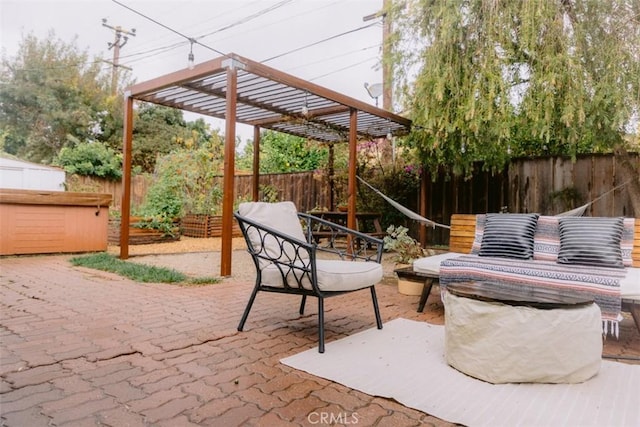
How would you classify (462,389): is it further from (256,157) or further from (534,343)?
(256,157)

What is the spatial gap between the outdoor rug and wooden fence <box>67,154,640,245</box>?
4.55 meters

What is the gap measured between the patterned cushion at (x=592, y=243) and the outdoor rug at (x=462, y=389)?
98 centimetres

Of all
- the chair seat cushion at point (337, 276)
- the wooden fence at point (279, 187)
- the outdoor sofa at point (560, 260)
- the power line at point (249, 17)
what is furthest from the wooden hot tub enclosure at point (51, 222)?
the power line at point (249, 17)

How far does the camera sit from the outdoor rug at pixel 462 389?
58.1 inches

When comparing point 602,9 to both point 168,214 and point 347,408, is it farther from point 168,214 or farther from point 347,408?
point 168,214

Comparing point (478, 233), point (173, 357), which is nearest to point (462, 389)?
point (173, 357)

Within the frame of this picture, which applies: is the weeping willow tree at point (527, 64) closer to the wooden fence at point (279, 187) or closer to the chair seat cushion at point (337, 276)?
the chair seat cushion at point (337, 276)

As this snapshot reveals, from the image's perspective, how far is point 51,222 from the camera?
548 cm

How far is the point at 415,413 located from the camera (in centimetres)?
150

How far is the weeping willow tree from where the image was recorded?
382cm

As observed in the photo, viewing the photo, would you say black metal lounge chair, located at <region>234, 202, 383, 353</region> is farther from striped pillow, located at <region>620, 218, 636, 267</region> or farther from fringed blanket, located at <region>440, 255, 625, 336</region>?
striped pillow, located at <region>620, 218, 636, 267</region>

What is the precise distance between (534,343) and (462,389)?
375 mm

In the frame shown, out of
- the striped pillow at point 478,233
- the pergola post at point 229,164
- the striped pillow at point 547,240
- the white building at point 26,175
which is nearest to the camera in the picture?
the striped pillow at point 547,240

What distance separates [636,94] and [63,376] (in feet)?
16.3
